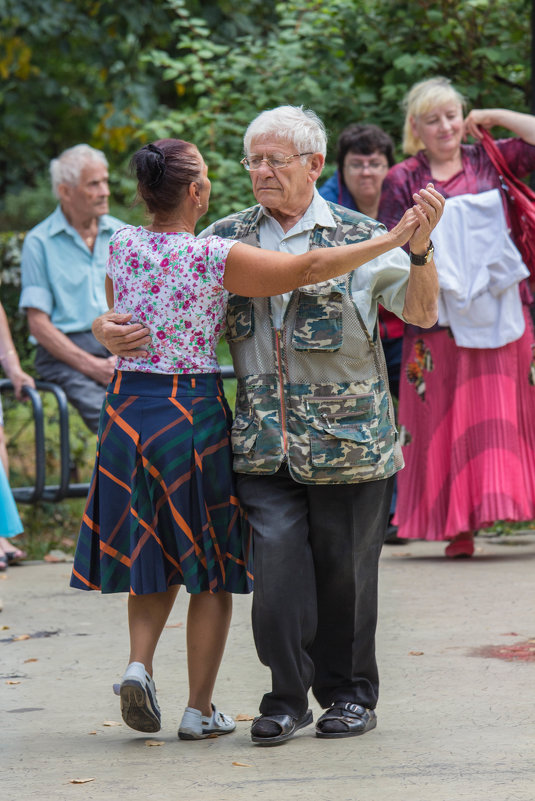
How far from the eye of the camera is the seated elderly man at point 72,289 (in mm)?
7387

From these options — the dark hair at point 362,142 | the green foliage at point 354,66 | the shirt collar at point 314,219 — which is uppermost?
the green foliage at point 354,66

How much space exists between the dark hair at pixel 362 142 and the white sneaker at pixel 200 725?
3.87 m

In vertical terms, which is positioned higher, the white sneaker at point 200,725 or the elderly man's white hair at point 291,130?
the elderly man's white hair at point 291,130

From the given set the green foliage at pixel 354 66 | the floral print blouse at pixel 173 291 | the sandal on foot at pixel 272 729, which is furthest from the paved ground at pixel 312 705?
the green foliage at pixel 354 66

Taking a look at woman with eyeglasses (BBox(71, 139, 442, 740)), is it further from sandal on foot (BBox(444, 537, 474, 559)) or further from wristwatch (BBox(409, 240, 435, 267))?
sandal on foot (BBox(444, 537, 474, 559))

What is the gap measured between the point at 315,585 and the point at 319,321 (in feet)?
2.52

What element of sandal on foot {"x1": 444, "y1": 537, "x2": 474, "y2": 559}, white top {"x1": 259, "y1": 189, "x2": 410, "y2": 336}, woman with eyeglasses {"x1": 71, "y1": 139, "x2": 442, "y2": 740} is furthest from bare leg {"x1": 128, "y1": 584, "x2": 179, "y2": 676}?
sandal on foot {"x1": 444, "y1": 537, "x2": 474, "y2": 559}

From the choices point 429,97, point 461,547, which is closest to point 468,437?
point 461,547

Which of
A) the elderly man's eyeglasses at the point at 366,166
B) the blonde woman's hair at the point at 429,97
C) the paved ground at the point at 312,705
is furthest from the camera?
the elderly man's eyeglasses at the point at 366,166

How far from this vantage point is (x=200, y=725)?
3902mm

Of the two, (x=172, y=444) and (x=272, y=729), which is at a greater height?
(x=172, y=444)

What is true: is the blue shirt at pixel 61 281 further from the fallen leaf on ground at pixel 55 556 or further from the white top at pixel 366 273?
the white top at pixel 366 273

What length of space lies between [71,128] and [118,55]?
4.78m

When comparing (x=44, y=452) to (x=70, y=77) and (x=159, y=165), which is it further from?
(x=70, y=77)
